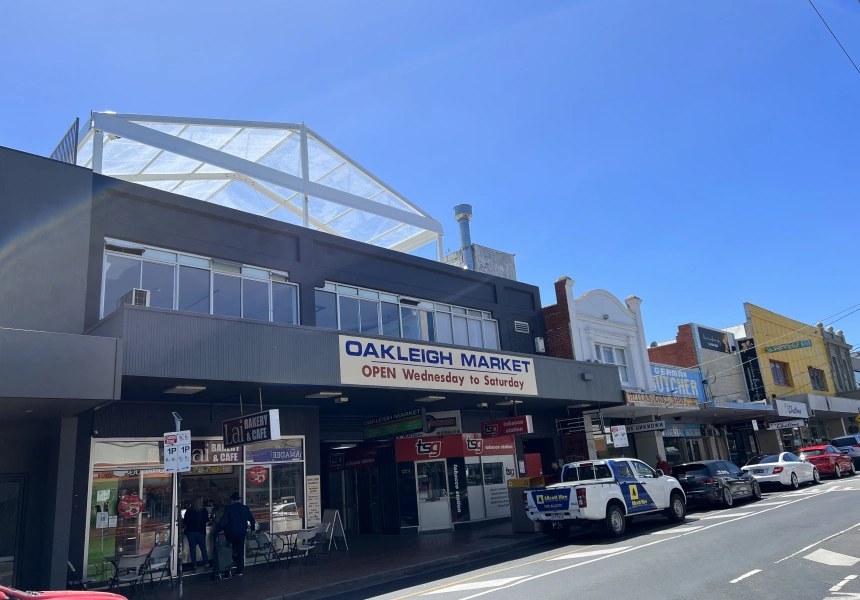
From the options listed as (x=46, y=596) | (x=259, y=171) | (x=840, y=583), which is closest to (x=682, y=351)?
(x=259, y=171)

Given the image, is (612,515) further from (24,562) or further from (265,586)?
(24,562)

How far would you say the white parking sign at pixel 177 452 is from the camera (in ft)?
34.2

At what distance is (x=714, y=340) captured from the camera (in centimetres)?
3512

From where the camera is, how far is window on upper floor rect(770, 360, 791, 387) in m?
38.6

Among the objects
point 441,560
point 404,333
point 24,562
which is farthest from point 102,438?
point 404,333

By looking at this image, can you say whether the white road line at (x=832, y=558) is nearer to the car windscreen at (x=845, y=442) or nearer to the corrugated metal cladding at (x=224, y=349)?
the corrugated metal cladding at (x=224, y=349)

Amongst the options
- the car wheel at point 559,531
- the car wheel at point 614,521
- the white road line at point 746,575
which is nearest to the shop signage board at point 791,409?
the car wheel at point 614,521

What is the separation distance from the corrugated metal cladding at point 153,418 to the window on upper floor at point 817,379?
39703 millimetres

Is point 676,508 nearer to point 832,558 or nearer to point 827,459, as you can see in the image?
point 832,558

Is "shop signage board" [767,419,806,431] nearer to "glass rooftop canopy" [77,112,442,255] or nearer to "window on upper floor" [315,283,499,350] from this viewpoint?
"window on upper floor" [315,283,499,350]

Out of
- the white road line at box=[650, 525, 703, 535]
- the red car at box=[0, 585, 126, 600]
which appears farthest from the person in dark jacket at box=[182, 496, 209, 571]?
the white road line at box=[650, 525, 703, 535]

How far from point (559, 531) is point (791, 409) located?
25.5 metres

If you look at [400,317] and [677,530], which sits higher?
[400,317]

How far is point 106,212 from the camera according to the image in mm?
13906
